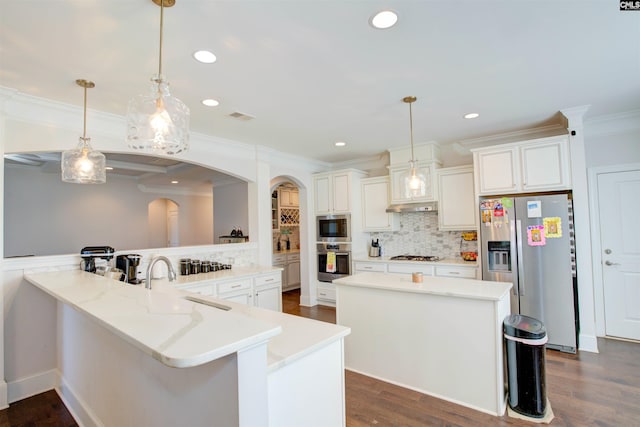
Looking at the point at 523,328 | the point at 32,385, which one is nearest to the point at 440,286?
the point at 523,328

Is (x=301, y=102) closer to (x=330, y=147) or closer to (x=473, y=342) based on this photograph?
(x=330, y=147)

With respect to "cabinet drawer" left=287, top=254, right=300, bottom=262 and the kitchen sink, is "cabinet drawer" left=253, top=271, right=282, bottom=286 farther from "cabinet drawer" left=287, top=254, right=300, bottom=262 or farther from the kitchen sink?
"cabinet drawer" left=287, top=254, right=300, bottom=262

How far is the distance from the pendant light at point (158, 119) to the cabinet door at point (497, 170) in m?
3.48

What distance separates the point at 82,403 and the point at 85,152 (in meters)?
1.83

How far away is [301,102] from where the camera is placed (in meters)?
2.97

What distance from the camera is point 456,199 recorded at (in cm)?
436

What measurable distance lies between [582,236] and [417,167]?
82.1 inches

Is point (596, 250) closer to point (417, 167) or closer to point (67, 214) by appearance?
point (417, 167)

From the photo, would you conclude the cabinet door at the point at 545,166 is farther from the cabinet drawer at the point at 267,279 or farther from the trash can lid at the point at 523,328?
the cabinet drawer at the point at 267,279

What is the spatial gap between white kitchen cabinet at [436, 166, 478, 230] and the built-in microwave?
1415 mm

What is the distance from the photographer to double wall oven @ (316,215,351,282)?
5.09 m

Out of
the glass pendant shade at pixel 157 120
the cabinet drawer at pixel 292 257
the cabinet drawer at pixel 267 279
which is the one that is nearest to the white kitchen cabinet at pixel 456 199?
the cabinet drawer at pixel 267 279

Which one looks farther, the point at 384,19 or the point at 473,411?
the point at 473,411

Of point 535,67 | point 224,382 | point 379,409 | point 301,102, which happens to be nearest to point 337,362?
point 224,382
